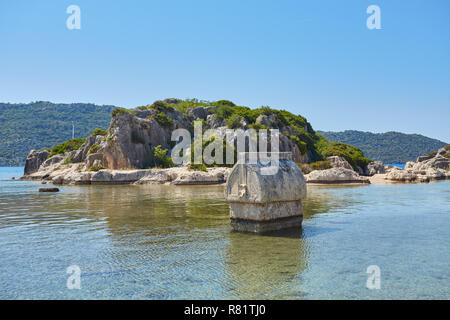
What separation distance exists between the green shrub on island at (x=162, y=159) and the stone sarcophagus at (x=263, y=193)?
159 feet

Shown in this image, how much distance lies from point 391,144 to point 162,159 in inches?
5365

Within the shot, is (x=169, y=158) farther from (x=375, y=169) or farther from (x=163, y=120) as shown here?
(x=375, y=169)

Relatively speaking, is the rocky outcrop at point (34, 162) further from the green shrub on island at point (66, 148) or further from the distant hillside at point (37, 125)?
the distant hillside at point (37, 125)

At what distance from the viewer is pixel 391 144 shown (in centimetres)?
16688

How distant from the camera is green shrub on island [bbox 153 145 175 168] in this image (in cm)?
5972

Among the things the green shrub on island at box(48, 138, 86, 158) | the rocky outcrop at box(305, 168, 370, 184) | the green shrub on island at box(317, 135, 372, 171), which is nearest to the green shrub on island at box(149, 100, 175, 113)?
the green shrub on island at box(48, 138, 86, 158)

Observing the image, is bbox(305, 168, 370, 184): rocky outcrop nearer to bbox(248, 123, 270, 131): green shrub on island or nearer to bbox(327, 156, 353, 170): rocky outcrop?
bbox(327, 156, 353, 170): rocky outcrop

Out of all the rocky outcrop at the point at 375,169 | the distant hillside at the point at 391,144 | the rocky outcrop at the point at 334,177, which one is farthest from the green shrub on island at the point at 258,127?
the distant hillside at the point at 391,144

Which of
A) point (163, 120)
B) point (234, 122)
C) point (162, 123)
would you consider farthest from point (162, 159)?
point (234, 122)

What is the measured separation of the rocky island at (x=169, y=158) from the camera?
143ft
